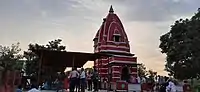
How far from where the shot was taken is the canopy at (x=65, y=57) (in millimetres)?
19438

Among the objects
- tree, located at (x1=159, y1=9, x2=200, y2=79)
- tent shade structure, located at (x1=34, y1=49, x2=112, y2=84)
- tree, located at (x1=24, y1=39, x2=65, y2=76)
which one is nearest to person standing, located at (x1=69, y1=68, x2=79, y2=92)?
tent shade structure, located at (x1=34, y1=49, x2=112, y2=84)

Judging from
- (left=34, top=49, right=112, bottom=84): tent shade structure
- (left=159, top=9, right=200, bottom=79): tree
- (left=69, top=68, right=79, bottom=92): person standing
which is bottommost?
(left=69, top=68, right=79, bottom=92): person standing

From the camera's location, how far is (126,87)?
24266 mm

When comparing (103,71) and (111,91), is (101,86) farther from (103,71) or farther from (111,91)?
(103,71)

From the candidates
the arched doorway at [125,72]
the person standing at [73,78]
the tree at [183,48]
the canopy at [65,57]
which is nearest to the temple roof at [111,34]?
the arched doorway at [125,72]

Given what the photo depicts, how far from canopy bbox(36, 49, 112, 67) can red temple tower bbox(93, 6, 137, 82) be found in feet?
56.5

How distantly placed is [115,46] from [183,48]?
11509 millimetres

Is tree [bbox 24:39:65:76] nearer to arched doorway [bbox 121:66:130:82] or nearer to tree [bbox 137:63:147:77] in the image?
arched doorway [bbox 121:66:130:82]

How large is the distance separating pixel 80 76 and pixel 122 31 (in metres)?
28.9

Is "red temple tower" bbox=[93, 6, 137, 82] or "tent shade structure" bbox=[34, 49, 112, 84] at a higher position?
"red temple tower" bbox=[93, 6, 137, 82]

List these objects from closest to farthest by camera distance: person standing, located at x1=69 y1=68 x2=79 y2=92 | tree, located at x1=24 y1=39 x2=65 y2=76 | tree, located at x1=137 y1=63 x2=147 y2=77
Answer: person standing, located at x1=69 y1=68 x2=79 y2=92
tree, located at x1=24 y1=39 x2=65 y2=76
tree, located at x1=137 y1=63 x2=147 y2=77

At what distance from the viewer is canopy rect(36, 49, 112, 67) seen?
19.4 meters

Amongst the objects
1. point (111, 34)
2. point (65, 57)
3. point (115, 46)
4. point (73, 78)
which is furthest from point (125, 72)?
point (73, 78)

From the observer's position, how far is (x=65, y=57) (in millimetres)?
21344
